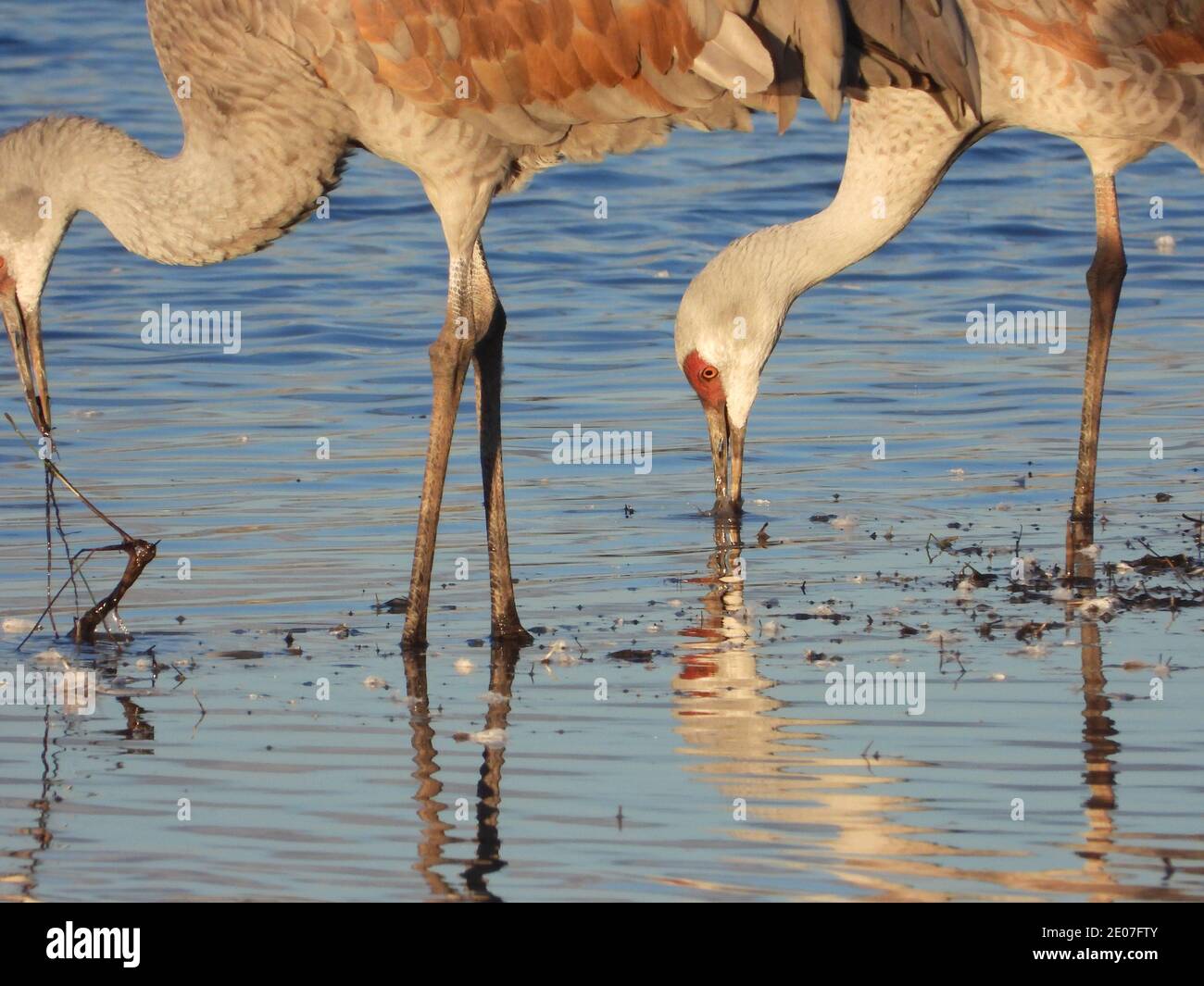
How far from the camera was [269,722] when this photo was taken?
235 inches

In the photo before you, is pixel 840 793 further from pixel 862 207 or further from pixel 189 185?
pixel 862 207

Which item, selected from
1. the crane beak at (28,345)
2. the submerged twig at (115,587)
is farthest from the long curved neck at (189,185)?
the submerged twig at (115,587)

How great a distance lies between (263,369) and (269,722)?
16.7 ft

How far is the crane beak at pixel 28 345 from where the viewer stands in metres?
7.29

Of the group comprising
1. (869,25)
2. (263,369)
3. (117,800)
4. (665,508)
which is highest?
(869,25)

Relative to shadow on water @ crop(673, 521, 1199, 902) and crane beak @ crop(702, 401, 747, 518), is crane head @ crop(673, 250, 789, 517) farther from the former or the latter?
shadow on water @ crop(673, 521, 1199, 902)

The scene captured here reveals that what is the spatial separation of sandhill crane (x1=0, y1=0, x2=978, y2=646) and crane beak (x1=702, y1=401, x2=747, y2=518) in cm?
111

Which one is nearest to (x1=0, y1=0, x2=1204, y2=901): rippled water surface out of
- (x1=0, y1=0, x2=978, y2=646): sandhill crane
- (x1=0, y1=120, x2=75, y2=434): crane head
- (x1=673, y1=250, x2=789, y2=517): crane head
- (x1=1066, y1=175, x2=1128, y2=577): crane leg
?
(x1=1066, y1=175, x2=1128, y2=577): crane leg

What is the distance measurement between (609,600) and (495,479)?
540 millimetres

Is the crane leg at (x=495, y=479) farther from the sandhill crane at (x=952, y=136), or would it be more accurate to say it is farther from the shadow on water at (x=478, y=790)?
the sandhill crane at (x=952, y=136)

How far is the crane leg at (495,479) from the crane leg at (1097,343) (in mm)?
2073

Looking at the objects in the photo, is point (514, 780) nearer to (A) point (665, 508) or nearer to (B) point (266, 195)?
(B) point (266, 195)

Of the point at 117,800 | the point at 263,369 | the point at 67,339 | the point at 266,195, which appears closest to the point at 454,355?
the point at 266,195

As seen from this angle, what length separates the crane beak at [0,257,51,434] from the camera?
7293mm
